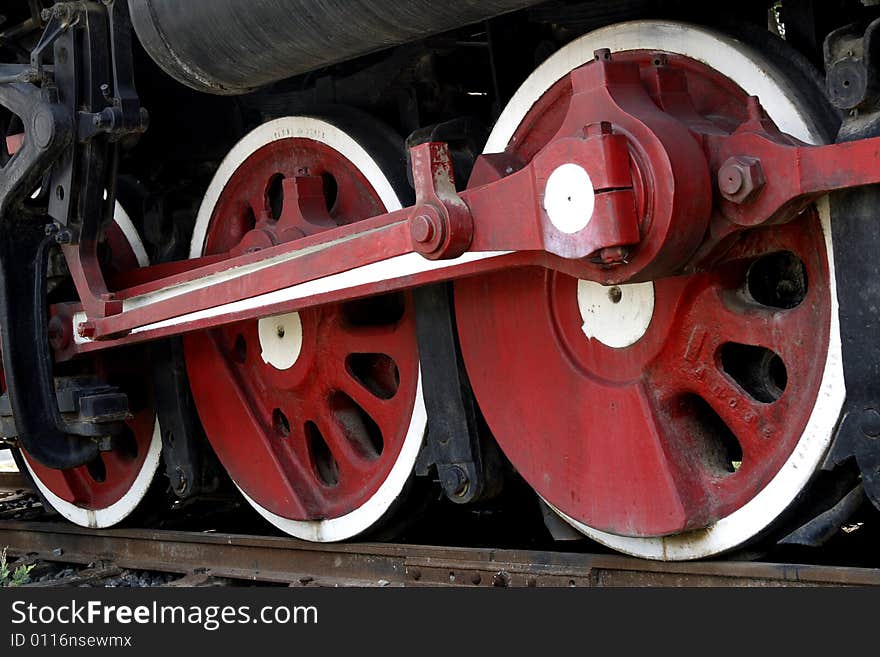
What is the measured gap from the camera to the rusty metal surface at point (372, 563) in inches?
83.6

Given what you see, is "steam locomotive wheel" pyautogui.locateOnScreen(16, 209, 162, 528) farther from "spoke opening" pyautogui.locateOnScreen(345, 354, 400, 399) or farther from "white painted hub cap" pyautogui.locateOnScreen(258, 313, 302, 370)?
"spoke opening" pyautogui.locateOnScreen(345, 354, 400, 399)

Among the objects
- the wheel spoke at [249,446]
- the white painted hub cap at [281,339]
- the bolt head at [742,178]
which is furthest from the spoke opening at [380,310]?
the bolt head at [742,178]

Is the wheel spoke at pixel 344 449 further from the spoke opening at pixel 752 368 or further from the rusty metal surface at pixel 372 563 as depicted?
the spoke opening at pixel 752 368

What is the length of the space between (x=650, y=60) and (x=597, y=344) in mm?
527

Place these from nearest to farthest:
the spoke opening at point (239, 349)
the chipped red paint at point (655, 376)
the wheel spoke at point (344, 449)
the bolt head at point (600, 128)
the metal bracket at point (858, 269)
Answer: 1. the metal bracket at point (858, 269)
2. the bolt head at point (600, 128)
3. the chipped red paint at point (655, 376)
4. the wheel spoke at point (344, 449)
5. the spoke opening at point (239, 349)

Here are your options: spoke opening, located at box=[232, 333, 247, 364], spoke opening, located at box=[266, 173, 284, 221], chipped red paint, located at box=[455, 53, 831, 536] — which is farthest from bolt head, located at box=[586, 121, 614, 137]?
spoke opening, located at box=[232, 333, 247, 364]

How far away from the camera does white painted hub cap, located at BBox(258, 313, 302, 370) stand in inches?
116

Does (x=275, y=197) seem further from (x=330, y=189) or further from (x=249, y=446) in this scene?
(x=249, y=446)

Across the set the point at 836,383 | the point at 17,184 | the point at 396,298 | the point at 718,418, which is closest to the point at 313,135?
the point at 396,298

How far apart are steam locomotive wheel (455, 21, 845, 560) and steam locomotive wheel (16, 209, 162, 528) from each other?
1288mm

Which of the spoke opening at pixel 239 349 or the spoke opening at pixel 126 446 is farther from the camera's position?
the spoke opening at pixel 126 446

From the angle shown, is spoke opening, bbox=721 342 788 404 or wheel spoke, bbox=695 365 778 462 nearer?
wheel spoke, bbox=695 365 778 462

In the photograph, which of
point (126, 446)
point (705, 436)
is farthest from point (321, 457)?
point (705, 436)

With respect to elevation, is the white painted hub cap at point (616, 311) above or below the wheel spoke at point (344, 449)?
above
